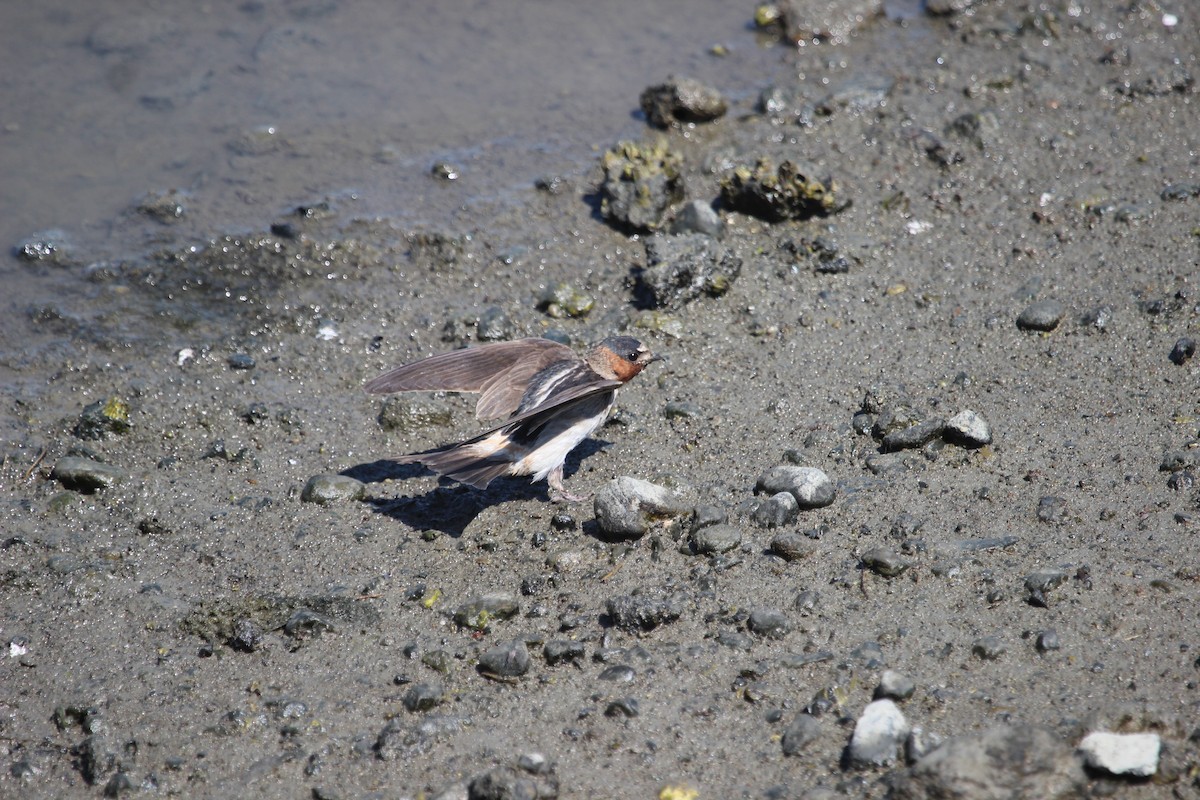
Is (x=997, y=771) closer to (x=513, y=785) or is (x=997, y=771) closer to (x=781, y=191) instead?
(x=513, y=785)

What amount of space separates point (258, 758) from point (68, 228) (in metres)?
5.11

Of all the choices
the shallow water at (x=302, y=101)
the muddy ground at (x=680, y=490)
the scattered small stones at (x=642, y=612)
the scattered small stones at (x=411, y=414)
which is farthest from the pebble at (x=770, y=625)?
the shallow water at (x=302, y=101)

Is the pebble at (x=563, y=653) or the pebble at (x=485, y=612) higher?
the pebble at (x=563, y=653)

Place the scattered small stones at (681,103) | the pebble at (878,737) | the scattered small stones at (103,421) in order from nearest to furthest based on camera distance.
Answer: the pebble at (878,737)
the scattered small stones at (103,421)
the scattered small stones at (681,103)

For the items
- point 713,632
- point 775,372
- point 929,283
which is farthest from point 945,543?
point 929,283

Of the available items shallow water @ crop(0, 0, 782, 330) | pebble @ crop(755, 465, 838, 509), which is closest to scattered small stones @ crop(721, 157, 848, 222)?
shallow water @ crop(0, 0, 782, 330)

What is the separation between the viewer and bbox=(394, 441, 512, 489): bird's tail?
16.0 ft

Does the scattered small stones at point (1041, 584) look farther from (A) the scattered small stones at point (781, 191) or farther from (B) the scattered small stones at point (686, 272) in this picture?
(A) the scattered small stones at point (781, 191)

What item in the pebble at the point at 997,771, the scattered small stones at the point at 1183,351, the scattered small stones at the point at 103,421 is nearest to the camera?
the pebble at the point at 997,771

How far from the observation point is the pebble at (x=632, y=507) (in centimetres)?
471

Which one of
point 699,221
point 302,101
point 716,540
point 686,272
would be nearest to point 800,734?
point 716,540

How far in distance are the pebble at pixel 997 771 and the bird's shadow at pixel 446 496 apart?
2581mm

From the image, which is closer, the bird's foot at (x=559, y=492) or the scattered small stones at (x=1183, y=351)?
the bird's foot at (x=559, y=492)

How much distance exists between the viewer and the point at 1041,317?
231 inches
